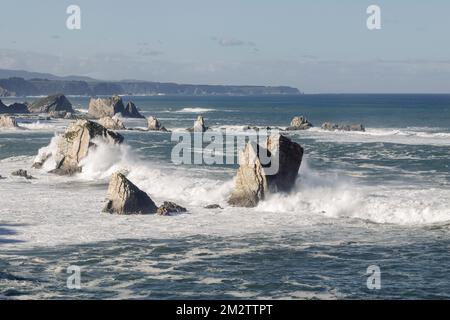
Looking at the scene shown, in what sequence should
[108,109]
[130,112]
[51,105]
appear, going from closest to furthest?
[108,109] → [130,112] → [51,105]

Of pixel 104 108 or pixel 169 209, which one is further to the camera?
pixel 104 108

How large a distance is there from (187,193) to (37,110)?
481 ft

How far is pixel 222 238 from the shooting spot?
37.3 metres

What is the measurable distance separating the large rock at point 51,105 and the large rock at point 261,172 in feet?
481

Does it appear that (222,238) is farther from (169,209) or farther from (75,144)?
(75,144)

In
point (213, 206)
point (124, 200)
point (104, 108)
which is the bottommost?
point (213, 206)

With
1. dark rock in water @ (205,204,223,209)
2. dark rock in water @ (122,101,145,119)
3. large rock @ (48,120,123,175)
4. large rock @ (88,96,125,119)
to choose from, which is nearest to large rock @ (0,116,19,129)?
large rock @ (88,96,125,119)

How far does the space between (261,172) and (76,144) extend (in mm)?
24646

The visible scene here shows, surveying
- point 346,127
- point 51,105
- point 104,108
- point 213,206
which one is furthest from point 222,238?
point 51,105

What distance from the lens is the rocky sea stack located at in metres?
165

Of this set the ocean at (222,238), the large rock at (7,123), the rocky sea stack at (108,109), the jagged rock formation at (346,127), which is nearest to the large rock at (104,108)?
the rocky sea stack at (108,109)

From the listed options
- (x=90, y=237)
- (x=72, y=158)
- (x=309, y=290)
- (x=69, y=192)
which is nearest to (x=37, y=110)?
(x=72, y=158)

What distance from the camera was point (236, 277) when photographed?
30047mm
